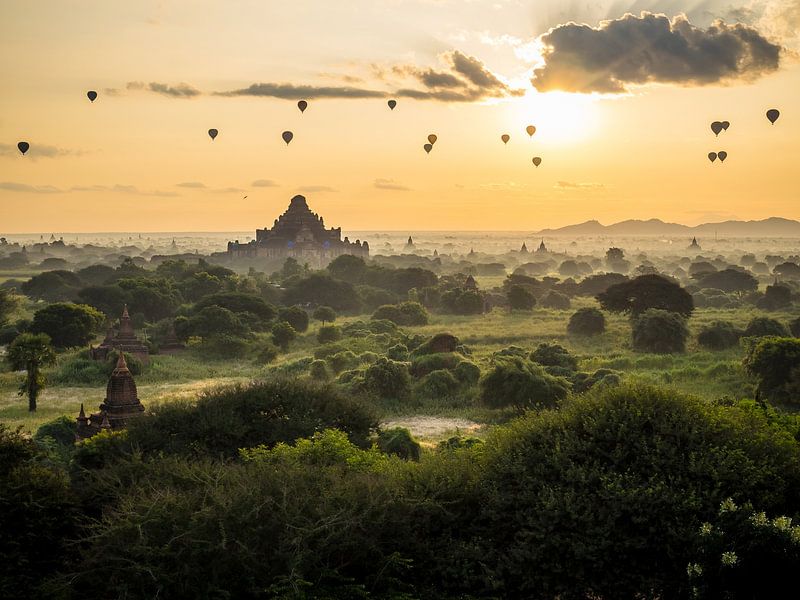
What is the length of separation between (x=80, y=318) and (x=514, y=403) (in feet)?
120

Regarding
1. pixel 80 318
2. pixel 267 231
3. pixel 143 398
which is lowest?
pixel 143 398

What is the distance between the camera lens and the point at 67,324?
181ft

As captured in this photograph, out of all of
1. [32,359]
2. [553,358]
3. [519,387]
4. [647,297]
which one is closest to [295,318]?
[553,358]

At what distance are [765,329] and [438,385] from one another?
1149 inches

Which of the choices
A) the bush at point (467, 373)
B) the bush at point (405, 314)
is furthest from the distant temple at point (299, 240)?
the bush at point (467, 373)

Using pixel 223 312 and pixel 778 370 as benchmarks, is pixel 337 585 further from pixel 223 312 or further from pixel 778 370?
pixel 223 312

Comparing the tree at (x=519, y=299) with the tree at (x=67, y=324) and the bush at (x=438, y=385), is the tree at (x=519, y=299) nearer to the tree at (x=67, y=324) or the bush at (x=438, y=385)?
the bush at (x=438, y=385)

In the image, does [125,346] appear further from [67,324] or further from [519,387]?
[519,387]

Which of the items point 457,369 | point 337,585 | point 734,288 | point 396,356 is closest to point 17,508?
point 337,585

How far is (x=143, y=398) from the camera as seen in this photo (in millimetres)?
39906

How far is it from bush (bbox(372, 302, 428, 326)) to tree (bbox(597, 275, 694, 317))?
58.5 ft

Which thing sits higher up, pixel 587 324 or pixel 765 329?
pixel 765 329

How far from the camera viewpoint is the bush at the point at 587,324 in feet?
206

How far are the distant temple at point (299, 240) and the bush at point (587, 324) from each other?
79552 millimetres
